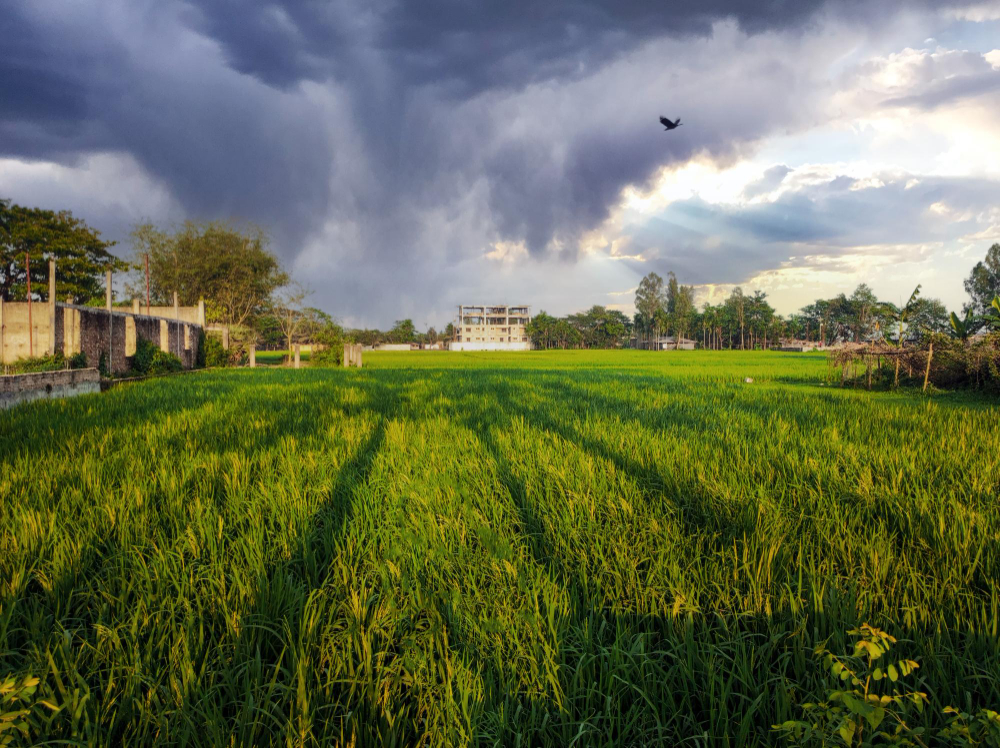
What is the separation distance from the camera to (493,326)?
397 feet

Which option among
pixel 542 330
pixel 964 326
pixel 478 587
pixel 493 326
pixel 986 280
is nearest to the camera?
pixel 478 587

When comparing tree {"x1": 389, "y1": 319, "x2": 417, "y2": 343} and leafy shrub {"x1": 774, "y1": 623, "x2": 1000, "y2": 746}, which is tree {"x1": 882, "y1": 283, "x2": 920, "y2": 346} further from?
tree {"x1": 389, "y1": 319, "x2": 417, "y2": 343}

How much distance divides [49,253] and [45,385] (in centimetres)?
4079

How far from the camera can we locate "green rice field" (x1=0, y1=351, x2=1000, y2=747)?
1354mm

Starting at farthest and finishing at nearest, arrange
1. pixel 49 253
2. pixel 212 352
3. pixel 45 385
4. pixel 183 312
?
pixel 49 253, pixel 183 312, pixel 212 352, pixel 45 385

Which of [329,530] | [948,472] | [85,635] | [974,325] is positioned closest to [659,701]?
[329,530]

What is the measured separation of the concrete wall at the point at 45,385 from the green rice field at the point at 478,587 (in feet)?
14.6

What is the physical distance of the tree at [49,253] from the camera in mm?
34188

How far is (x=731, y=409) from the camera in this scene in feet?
23.6

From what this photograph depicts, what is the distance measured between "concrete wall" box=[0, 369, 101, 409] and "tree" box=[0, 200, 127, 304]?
35.2m

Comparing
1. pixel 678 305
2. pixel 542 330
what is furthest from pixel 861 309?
pixel 542 330

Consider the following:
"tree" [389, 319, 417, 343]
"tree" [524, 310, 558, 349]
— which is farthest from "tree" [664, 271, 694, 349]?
"tree" [389, 319, 417, 343]

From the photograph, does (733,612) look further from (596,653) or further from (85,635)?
(85,635)

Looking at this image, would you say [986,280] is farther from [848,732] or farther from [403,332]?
[403,332]
